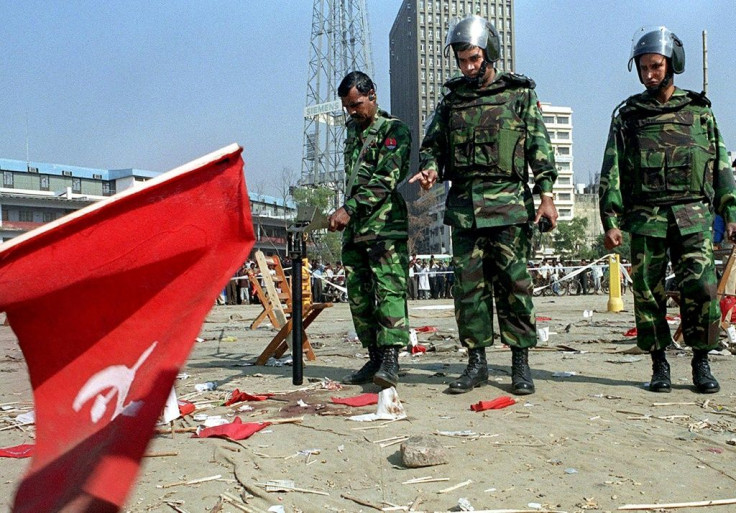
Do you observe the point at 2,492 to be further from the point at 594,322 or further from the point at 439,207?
the point at 439,207

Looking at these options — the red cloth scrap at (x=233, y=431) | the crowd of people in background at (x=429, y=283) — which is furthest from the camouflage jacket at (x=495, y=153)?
the crowd of people in background at (x=429, y=283)

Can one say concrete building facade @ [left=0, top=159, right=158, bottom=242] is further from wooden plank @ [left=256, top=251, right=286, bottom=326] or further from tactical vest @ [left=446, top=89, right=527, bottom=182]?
tactical vest @ [left=446, top=89, right=527, bottom=182]

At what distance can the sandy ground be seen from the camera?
2727mm

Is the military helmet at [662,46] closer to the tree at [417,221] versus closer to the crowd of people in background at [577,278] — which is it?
the crowd of people in background at [577,278]

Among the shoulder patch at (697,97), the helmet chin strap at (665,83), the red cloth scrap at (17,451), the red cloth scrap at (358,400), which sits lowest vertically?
the red cloth scrap at (17,451)

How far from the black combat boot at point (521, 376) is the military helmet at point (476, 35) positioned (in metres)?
2.14

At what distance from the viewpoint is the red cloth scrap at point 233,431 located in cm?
366

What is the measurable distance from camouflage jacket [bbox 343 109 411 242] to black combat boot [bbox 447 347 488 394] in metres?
1.03

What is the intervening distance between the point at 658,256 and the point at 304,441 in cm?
300

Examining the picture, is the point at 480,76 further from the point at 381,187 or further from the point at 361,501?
the point at 361,501

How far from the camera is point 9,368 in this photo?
7.45 m

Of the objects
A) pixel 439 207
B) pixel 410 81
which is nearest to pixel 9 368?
pixel 439 207

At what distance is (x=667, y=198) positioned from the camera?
16.5 ft

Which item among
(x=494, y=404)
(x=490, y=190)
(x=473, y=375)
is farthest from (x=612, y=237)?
(x=494, y=404)
